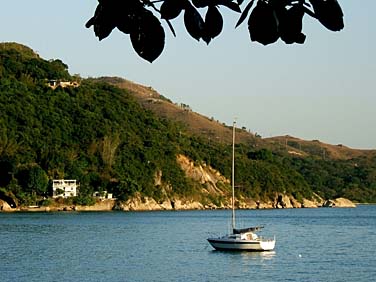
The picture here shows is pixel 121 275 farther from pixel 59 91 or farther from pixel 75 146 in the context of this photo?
pixel 59 91

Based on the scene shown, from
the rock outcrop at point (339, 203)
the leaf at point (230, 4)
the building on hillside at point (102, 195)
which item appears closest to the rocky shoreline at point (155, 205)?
the building on hillside at point (102, 195)

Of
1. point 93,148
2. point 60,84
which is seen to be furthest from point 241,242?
point 60,84

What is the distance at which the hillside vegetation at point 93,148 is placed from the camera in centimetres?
10938

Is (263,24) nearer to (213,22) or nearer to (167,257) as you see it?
(213,22)

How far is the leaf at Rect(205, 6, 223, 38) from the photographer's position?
2.46 metres

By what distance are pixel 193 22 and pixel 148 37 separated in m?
0.14

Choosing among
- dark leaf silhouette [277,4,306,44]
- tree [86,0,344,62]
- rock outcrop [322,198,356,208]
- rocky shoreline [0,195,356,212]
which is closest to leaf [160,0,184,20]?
tree [86,0,344,62]

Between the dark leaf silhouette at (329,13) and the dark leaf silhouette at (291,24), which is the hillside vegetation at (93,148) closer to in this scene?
the dark leaf silhouette at (291,24)

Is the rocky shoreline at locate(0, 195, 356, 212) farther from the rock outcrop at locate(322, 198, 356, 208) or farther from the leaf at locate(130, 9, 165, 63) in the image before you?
the leaf at locate(130, 9, 165, 63)

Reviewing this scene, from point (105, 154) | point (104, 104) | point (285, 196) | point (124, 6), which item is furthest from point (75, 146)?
point (124, 6)

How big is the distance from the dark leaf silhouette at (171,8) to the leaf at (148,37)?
0.14 ft

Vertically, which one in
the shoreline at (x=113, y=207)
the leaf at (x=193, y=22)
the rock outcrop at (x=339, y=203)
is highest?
the rock outcrop at (x=339, y=203)

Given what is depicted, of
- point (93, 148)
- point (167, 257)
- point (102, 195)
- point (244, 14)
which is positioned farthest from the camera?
point (93, 148)

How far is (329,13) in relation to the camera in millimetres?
2369
